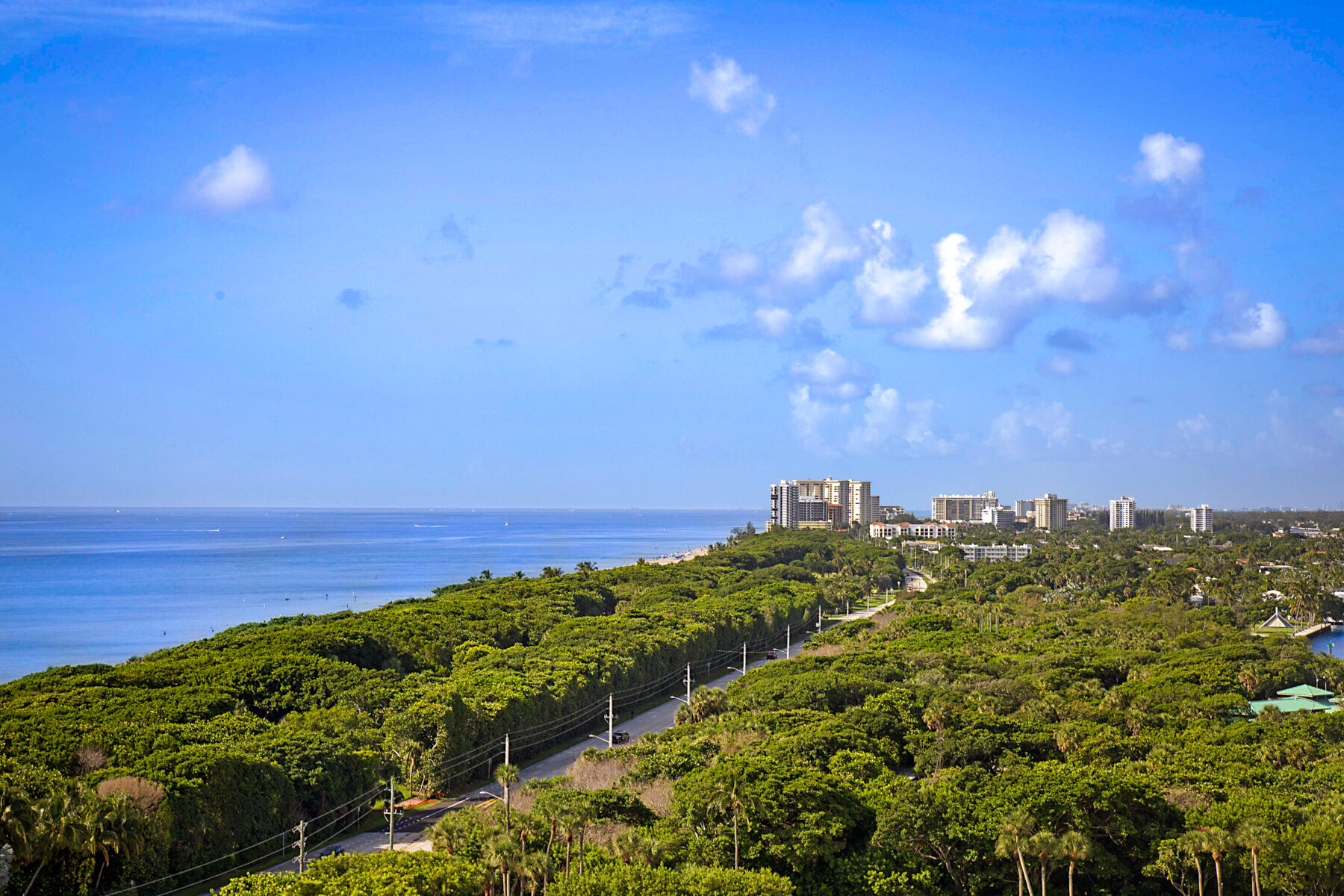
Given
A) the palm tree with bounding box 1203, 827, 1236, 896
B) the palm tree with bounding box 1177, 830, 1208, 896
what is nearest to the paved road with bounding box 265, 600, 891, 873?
the palm tree with bounding box 1177, 830, 1208, 896

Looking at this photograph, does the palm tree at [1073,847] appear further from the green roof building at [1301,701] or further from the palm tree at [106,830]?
the green roof building at [1301,701]

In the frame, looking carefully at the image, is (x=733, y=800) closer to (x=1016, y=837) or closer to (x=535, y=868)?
(x=535, y=868)

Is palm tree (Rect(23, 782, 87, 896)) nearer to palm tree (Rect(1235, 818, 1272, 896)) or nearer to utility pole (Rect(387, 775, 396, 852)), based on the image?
utility pole (Rect(387, 775, 396, 852))

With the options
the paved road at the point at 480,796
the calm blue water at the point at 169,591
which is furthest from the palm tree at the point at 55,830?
the calm blue water at the point at 169,591

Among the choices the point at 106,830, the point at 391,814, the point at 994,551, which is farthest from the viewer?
the point at 994,551

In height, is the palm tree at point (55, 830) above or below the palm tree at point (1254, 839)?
above

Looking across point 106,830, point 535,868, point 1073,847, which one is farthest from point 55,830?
point 1073,847

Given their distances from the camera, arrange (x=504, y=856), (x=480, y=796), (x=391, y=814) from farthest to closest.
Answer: (x=480, y=796), (x=391, y=814), (x=504, y=856)
